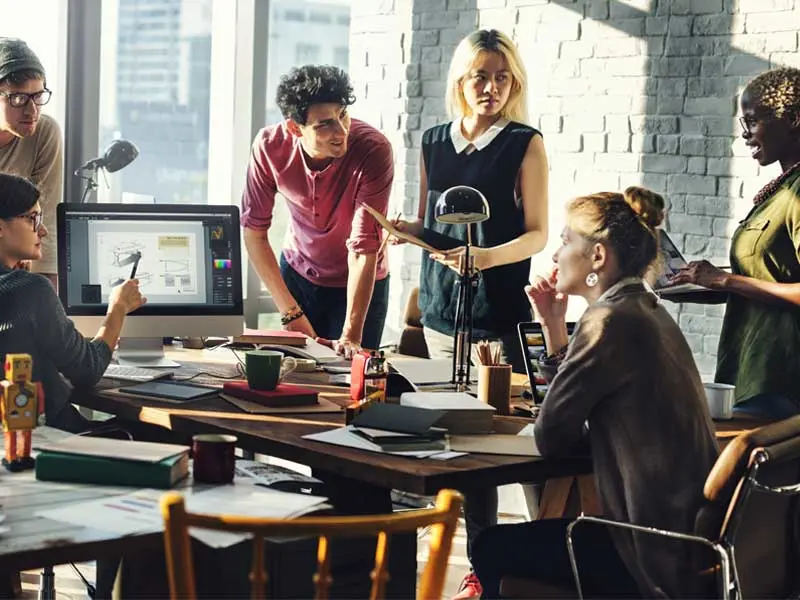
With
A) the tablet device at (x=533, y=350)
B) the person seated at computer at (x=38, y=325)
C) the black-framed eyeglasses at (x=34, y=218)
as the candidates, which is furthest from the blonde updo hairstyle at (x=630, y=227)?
the black-framed eyeglasses at (x=34, y=218)

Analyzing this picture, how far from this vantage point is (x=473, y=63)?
361 cm

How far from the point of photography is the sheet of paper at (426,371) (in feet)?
10.2

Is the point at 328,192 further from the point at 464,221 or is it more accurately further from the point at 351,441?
the point at 351,441

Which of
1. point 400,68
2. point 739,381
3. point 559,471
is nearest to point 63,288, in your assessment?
point 559,471

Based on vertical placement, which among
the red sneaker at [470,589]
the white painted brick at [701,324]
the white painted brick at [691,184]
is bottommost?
the red sneaker at [470,589]

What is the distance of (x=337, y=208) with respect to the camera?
3.86m

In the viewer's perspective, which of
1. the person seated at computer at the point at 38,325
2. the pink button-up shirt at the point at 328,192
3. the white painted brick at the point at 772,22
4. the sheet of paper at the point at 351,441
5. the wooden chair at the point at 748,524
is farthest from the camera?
the white painted brick at the point at 772,22

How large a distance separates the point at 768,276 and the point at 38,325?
1.72 meters

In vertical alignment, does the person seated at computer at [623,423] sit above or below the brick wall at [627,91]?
below

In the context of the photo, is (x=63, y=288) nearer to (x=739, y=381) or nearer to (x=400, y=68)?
(x=739, y=381)

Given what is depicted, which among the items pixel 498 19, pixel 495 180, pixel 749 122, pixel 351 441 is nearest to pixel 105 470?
pixel 351 441

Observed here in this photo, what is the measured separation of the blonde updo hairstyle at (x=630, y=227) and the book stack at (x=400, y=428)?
488 mm

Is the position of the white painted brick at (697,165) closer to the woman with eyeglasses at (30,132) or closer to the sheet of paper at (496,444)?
the woman with eyeglasses at (30,132)

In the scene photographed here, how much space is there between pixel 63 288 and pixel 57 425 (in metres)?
0.56
